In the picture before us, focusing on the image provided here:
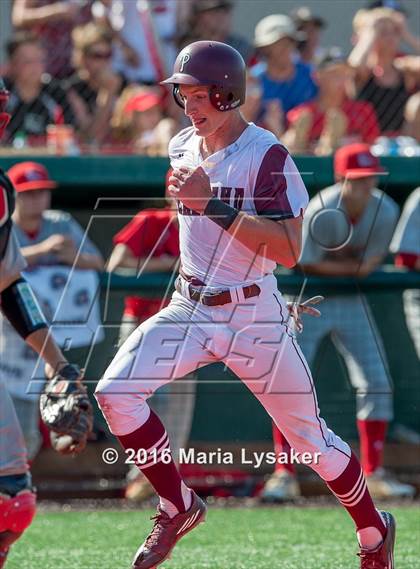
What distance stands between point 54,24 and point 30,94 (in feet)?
2.75

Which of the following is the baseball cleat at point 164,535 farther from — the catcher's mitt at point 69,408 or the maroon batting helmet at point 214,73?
the maroon batting helmet at point 214,73

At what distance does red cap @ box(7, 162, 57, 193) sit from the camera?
7105mm

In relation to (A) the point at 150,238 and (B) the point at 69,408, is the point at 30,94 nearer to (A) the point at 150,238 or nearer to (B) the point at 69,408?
(A) the point at 150,238

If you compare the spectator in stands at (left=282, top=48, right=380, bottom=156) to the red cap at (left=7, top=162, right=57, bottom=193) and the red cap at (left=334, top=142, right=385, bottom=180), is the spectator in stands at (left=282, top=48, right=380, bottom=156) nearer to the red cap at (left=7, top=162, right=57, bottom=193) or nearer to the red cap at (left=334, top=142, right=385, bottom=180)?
the red cap at (left=334, top=142, right=385, bottom=180)

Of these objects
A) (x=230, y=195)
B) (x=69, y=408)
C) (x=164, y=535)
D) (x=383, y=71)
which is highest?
(x=230, y=195)

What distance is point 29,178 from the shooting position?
7129 millimetres

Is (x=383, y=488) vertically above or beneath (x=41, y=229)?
beneath

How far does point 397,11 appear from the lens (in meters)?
8.55

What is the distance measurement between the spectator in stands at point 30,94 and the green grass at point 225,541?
9.07ft

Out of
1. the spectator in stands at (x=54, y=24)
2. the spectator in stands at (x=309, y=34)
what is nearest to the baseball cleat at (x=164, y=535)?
the spectator in stands at (x=54, y=24)

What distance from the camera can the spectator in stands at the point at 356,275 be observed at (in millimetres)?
7059

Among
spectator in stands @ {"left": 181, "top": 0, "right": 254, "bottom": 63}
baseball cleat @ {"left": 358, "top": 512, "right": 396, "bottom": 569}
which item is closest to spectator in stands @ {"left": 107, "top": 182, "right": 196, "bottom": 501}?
spectator in stands @ {"left": 181, "top": 0, "right": 254, "bottom": 63}

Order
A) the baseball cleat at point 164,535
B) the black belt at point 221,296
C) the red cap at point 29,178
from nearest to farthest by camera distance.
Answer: the baseball cleat at point 164,535 → the black belt at point 221,296 → the red cap at point 29,178

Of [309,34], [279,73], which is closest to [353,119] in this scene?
[279,73]
